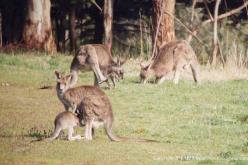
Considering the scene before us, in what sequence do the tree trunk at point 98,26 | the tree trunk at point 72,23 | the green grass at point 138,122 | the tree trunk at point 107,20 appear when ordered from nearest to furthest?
the green grass at point 138,122, the tree trunk at point 107,20, the tree trunk at point 72,23, the tree trunk at point 98,26

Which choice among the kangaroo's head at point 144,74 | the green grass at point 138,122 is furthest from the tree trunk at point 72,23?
the kangaroo's head at point 144,74

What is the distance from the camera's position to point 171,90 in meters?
20.2

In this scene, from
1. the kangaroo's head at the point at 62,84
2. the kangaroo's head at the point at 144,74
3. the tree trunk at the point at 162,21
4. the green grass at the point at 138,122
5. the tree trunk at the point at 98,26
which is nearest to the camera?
the green grass at the point at 138,122

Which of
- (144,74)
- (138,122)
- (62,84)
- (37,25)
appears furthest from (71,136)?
(37,25)

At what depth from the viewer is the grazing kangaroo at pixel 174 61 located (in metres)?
22.2

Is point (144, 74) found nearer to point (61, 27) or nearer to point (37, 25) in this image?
point (37, 25)

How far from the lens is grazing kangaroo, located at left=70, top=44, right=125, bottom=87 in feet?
65.9

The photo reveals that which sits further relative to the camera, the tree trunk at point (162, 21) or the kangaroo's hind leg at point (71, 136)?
the tree trunk at point (162, 21)

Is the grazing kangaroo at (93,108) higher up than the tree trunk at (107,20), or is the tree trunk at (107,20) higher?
the tree trunk at (107,20)

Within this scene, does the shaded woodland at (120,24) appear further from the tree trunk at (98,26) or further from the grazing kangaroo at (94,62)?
the grazing kangaroo at (94,62)

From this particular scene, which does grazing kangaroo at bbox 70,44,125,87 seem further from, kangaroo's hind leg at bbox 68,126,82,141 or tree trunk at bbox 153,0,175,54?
kangaroo's hind leg at bbox 68,126,82,141

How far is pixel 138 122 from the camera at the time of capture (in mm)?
15922

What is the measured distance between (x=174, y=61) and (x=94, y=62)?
312 centimetres

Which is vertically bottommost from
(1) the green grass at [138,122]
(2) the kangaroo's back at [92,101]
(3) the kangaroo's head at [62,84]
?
(1) the green grass at [138,122]
